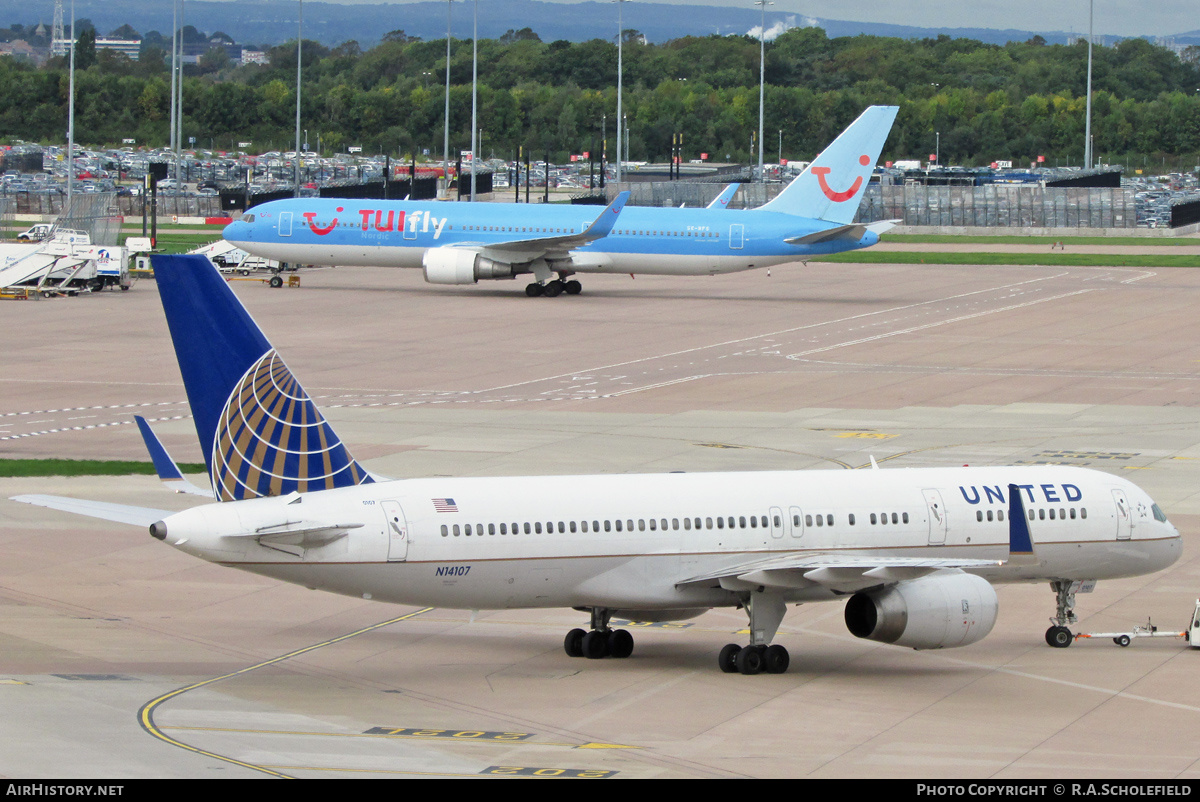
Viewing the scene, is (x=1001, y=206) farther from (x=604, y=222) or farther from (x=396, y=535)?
(x=396, y=535)

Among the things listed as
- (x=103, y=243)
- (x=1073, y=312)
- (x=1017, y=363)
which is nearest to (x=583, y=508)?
(x=1017, y=363)

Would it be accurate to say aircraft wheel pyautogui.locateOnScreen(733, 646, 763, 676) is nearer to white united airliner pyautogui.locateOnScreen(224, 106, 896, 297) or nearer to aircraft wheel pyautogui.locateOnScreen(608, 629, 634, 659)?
aircraft wheel pyautogui.locateOnScreen(608, 629, 634, 659)

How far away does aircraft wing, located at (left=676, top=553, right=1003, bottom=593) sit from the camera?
1060 inches

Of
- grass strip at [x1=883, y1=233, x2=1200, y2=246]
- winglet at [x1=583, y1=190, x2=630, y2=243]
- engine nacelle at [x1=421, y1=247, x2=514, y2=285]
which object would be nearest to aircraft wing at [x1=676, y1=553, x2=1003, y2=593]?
winglet at [x1=583, y1=190, x2=630, y2=243]

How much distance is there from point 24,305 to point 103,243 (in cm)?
2073

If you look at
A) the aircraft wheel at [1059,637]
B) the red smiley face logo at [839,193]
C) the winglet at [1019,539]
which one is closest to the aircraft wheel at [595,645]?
the winglet at [1019,539]

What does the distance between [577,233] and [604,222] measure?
194 cm

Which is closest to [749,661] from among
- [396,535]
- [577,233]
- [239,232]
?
[396,535]

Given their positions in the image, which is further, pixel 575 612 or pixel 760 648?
pixel 575 612

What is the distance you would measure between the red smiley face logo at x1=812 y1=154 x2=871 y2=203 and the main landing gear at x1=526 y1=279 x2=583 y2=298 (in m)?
13.7

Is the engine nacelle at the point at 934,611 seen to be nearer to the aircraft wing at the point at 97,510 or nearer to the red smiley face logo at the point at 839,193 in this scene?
the aircraft wing at the point at 97,510

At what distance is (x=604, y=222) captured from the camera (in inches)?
3393

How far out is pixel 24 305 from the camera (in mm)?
85562
